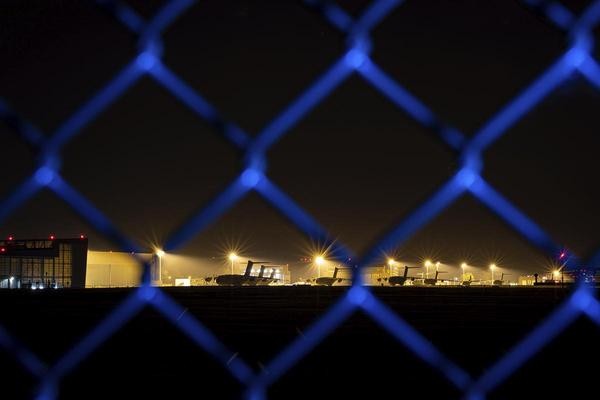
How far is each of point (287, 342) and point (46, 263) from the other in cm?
1549

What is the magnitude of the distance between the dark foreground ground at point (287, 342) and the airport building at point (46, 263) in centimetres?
1109

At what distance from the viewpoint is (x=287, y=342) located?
8.40 feet

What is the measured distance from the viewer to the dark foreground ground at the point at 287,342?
201 centimetres

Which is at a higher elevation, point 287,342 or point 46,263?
point 46,263

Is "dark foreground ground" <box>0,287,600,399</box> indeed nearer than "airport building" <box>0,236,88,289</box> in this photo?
Yes

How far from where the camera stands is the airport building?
13.8m

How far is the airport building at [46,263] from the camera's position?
45.3ft

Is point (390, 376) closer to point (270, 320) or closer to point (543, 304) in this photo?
point (270, 320)

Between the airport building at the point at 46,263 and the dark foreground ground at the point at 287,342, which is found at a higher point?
the airport building at the point at 46,263

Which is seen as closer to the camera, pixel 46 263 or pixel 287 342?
pixel 287 342

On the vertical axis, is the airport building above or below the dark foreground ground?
above

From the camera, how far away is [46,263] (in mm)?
16391

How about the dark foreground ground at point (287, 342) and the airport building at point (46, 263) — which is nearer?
the dark foreground ground at point (287, 342)

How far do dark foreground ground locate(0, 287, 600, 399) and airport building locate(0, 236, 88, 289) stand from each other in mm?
11086
